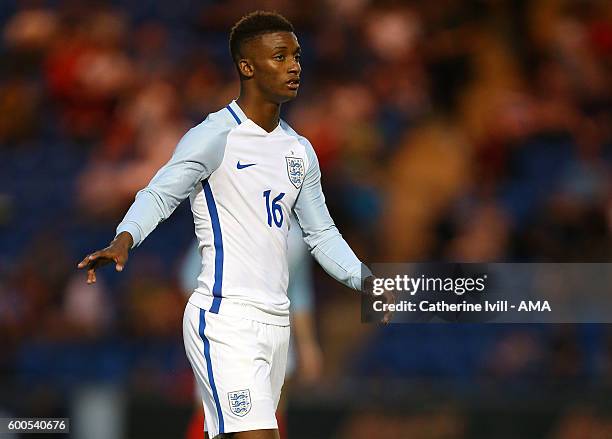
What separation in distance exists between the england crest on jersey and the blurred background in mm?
2652

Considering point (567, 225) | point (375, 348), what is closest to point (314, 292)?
point (375, 348)

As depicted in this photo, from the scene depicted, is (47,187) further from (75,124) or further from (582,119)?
(582,119)

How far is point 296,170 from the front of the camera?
13.9ft

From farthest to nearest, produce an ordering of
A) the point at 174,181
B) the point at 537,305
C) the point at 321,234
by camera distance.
A: the point at 537,305, the point at 321,234, the point at 174,181

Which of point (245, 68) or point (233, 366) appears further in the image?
point (245, 68)

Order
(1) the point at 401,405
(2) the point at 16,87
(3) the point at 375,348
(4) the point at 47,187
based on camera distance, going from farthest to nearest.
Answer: (2) the point at 16,87 < (4) the point at 47,187 < (3) the point at 375,348 < (1) the point at 401,405

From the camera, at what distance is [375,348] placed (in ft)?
26.0

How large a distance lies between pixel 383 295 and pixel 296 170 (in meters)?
0.55

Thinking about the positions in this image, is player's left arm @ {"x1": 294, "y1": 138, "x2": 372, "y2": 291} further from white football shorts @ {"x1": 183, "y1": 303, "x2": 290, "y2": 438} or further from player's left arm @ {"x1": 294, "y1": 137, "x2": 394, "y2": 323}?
white football shorts @ {"x1": 183, "y1": 303, "x2": 290, "y2": 438}

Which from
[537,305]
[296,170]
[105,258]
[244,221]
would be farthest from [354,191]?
[105,258]

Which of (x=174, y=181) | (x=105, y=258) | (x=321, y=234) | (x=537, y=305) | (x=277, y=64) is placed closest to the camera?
(x=105, y=258)

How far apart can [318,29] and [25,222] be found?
9.22 feet

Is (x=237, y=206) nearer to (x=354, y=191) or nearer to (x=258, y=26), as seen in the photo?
(x=258, y=26)

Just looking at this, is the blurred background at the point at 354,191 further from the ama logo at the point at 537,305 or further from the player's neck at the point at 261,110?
the player's neck at the point at 261,110
